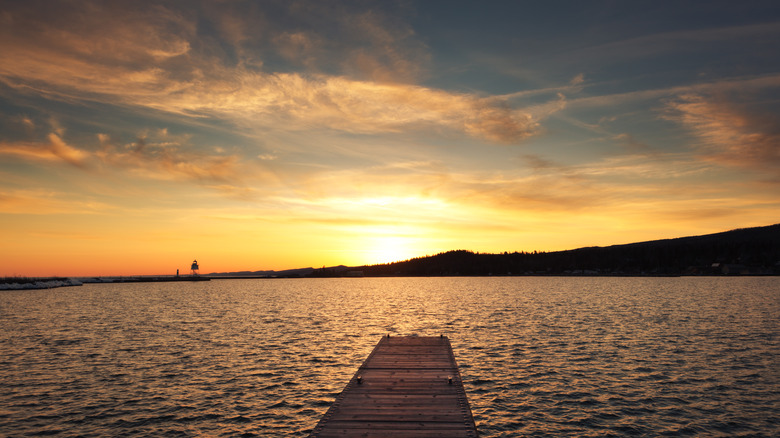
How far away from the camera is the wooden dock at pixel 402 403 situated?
55.3ft

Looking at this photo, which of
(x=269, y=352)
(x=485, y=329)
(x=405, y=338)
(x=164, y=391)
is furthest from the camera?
(x=485, y=329)

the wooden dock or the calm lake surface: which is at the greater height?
the wooden dock

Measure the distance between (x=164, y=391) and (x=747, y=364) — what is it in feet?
148

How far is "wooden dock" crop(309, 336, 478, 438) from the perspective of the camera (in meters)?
16.8

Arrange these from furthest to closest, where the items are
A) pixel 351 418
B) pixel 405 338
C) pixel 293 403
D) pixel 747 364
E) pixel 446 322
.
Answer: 1. pixel 446 322
2. pixel 405 338
3. pixel 747 364
4. pixel 293 403
5. pixel 351 418

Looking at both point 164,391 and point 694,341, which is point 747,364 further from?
point 164,391

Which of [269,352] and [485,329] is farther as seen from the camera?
[485,329]

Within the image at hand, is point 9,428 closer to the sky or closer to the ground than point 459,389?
closer to the ground

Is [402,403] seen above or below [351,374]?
above

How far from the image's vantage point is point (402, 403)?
66.6 feet

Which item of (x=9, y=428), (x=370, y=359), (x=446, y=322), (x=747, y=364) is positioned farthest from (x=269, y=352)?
(x=747, y=364)

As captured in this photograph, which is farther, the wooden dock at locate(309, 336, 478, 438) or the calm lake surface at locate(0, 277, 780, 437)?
the calm lake surface at locate(0, 277, 780, 437)

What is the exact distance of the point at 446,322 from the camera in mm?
66375

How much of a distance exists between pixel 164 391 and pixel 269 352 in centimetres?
1439
